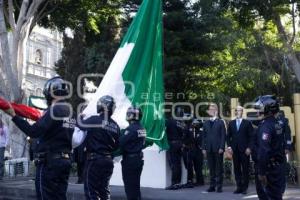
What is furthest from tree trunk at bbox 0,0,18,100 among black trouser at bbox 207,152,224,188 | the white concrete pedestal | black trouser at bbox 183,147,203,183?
black trouser at bbox 207,152,224,188

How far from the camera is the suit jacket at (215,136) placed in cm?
1152

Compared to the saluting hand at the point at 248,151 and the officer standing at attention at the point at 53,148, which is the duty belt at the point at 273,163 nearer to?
the officer standing at attention at the point at 53,148

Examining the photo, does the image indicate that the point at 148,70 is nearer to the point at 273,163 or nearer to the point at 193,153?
the point at 193,153

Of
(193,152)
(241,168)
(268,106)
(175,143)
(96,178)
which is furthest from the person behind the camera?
(193,152)

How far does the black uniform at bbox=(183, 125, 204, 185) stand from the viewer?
1276cm

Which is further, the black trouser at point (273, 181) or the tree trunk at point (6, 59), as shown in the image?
the tree trunk at point (6, 59)

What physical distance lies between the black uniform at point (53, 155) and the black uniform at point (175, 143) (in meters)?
5.56

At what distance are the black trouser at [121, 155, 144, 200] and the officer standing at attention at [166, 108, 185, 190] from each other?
121 inches

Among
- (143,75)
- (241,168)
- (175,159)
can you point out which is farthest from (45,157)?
(241,168)

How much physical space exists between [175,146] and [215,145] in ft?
3.51

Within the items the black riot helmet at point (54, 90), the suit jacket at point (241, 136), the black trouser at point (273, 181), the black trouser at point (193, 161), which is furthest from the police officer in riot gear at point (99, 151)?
the black trouser at point (193, 161)

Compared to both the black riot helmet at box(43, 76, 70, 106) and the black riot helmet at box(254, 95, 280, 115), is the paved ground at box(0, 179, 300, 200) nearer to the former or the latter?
the black riot helmet at box(254, 95, 280, 115)

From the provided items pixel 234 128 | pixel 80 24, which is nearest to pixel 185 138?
pixel 234 128

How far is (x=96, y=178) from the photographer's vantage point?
7766 millimetres
